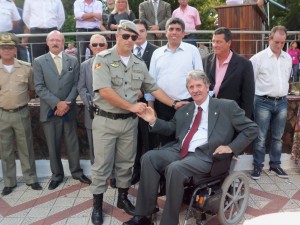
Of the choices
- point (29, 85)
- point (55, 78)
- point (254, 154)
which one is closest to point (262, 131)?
point (254, 154)

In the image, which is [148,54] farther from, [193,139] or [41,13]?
[41,13]

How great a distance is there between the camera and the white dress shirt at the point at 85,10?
243 inches

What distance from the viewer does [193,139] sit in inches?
144

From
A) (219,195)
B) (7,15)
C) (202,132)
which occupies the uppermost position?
(7,15)

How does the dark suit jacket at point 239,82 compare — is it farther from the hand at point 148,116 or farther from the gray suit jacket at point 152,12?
the gray suit jacket at point 152,12

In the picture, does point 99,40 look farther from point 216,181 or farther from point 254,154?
point 254,154

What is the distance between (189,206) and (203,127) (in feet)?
2.67

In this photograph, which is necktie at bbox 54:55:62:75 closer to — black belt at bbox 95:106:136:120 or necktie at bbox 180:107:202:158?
black belt at bbox 95:106:136:120

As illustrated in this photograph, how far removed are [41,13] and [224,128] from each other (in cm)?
361

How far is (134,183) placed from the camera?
4.64m

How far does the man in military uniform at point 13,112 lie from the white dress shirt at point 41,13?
135 centimetres

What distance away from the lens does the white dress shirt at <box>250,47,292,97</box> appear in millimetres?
4688

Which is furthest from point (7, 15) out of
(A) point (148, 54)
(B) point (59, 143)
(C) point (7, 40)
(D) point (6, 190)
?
(D) point (6, 190)

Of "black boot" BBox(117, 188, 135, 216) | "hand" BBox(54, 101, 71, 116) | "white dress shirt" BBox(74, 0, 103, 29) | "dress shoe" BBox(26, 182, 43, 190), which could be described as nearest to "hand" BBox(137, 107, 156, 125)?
"black boot" BBox(117, 188, 135, 216)
